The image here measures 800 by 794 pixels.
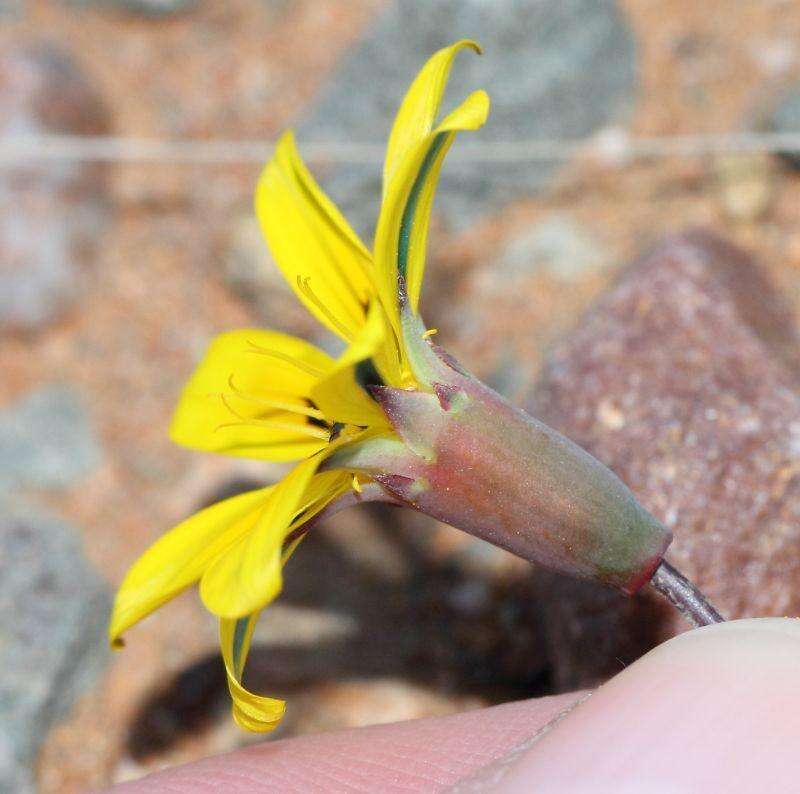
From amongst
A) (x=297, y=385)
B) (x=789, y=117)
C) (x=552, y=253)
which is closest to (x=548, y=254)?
(x=552, y=253)

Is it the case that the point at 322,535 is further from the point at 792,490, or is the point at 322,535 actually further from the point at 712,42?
the point at 712,42

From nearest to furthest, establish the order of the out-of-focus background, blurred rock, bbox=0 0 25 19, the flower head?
the flower head, the out-of-focus background, blurred rock, bbox=0 0 25 19

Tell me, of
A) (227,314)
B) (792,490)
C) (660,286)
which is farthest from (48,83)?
(792,490)

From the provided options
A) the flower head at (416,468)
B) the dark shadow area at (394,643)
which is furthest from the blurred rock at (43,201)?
the flower head at (416,468)

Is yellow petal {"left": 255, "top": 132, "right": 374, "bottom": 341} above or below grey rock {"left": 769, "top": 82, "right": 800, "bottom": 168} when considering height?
below

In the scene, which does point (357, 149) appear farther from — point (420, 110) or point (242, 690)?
point (242, 690)

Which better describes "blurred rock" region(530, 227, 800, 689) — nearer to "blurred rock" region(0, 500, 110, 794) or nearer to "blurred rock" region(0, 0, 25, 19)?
"blurred rock" region(0, 500, 110, 794)

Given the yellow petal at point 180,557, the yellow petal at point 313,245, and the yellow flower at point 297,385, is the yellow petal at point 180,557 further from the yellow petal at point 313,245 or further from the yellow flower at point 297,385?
the yellow petal at point 313,245

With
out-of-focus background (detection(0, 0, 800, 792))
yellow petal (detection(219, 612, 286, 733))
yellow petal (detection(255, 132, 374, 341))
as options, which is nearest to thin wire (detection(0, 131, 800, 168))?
out-of-focus background (detection(0, 0, 800, 792))
